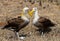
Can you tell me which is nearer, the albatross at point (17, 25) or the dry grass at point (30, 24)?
the dry grass at point (30, 24)

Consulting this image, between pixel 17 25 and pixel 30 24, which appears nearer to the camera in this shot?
pixel 17 25

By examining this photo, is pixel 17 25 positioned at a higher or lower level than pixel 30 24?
higher

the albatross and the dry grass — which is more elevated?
the albatross

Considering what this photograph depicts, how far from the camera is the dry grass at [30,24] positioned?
32.2 feet

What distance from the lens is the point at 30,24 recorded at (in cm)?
1170

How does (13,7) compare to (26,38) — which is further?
(13,7)

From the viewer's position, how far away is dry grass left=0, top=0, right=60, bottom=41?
386 inches

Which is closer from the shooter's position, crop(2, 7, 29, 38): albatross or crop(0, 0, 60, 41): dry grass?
crop(0, 0, 60, 41): dry grass

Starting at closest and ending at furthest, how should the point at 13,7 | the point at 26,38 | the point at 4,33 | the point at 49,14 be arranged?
the point at 26,38
the point at 4,33
the point at 49,14
the point at 13,7

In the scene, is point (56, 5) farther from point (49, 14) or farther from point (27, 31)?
point (27, 31)

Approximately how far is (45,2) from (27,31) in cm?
472

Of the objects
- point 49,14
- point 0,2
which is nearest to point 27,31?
point 49,14

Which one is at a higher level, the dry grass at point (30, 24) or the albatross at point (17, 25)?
the albatross at point (17, 25)

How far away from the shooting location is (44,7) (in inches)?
573
